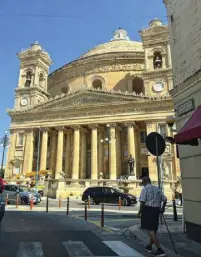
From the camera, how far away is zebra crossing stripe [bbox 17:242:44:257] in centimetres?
606

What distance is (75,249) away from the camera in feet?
21.8

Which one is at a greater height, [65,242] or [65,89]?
[65,89]

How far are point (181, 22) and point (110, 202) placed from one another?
58.3 ft

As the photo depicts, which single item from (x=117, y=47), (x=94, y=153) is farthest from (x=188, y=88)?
(x=117, y=47)

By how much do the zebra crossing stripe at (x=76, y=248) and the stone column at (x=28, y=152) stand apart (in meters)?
39.1

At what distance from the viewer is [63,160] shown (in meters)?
46.8

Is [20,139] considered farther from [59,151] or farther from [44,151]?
[59,151]

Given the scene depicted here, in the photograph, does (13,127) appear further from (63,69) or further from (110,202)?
(110,202)

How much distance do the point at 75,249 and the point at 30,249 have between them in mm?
1073

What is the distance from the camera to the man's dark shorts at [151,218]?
6160 millimetres

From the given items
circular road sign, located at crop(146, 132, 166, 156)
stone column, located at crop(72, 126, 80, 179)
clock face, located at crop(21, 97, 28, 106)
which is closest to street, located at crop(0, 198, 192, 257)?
circular road sign, located at crop(146, 132, 166, 156)

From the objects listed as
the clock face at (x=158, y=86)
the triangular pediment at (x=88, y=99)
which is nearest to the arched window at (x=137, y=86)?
the clock face at (x=158, y=86)

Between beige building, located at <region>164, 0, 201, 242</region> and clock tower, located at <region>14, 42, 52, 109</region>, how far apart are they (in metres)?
42.7

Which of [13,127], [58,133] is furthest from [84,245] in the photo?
[13,127]
